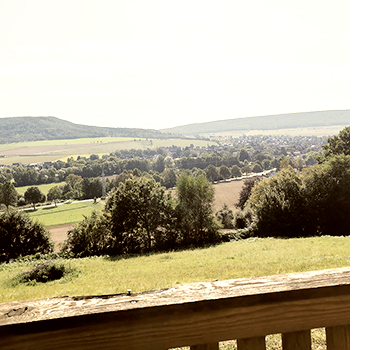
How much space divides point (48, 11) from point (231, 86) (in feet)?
192

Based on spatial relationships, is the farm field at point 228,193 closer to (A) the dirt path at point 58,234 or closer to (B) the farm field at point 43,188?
(A) the dirt path at point 58,234

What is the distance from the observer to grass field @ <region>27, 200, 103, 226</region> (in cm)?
1983

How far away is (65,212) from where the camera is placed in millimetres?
22000

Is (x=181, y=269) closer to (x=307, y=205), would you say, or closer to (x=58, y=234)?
(x=307, y=205)

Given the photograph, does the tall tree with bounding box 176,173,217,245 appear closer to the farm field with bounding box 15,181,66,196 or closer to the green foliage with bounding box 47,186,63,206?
the green foliage with bounding box 47,186,63,206

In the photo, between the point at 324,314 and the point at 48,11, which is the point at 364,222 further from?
the point at 48,11

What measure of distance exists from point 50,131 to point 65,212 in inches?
700

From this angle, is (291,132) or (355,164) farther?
(291,132)

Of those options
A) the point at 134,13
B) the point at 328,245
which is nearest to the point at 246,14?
the point at 134,13

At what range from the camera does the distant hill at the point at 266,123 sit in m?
42.0

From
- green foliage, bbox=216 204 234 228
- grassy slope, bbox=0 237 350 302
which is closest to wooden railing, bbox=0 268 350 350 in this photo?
grassy slope, bbox=0 237 350 302

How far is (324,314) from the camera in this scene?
1.51 feet

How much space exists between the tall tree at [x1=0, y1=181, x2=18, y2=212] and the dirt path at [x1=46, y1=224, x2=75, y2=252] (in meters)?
3.77

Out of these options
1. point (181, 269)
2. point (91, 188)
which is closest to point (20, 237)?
point (91, 188)
